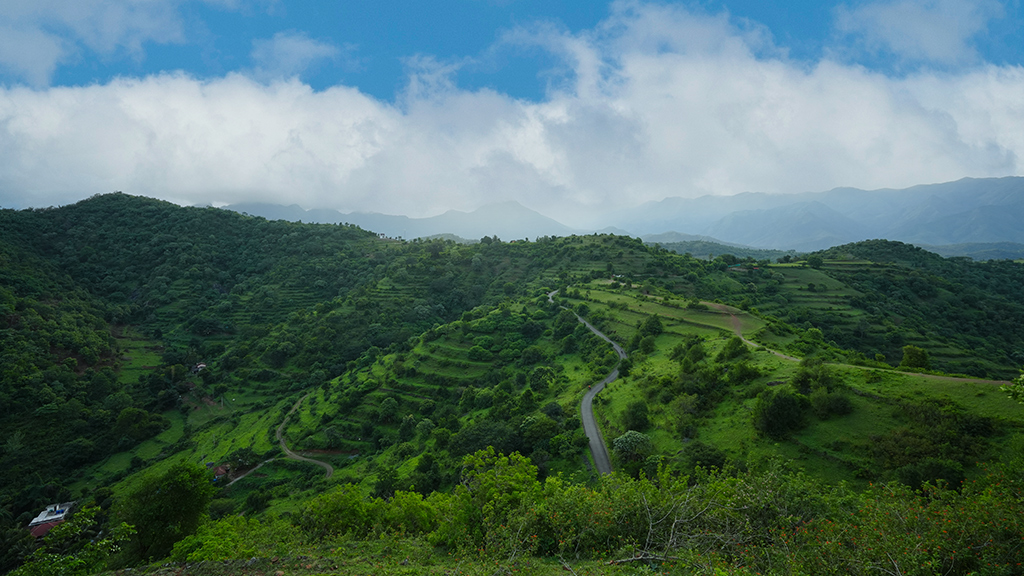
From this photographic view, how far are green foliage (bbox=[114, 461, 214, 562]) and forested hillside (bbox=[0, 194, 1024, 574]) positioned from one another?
0.14 m

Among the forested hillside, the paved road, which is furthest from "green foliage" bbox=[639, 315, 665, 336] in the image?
the paved road

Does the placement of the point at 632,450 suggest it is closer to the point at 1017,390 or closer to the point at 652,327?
the point at 1017,390

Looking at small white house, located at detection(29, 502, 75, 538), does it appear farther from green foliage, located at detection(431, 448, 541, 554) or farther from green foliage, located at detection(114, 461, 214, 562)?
green foliage, located at detection(431, 448, 541, 554)

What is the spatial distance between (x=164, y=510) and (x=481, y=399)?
33.1 metres

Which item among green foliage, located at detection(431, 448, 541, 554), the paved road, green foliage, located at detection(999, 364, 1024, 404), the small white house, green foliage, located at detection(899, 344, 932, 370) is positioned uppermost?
green foliage, located at detection(999, 364, 1024, 404)

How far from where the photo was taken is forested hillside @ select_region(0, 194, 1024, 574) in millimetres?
15562

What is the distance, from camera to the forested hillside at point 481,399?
51.1 ft

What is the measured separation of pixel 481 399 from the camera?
2046 inches

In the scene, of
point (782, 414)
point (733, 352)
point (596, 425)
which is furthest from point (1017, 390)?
point (596, 425)

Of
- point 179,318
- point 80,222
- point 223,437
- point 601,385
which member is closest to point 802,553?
point 601,385

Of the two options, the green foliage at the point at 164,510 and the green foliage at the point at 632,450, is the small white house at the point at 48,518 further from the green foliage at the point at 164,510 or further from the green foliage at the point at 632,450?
the green foliage at the point at 632,450

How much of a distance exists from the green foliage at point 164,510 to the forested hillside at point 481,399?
143 mm

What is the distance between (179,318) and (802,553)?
4854 inches

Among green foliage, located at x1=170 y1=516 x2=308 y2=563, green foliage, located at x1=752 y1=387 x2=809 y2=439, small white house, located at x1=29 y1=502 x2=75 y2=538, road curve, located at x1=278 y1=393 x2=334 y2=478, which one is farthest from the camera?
road curve, located at x1=278 y1=393 x2=334 y2=478
